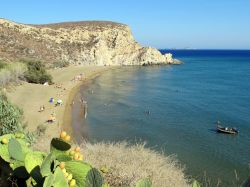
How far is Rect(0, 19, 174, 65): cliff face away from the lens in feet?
277

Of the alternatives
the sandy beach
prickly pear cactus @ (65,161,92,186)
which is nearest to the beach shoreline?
the sandy beach

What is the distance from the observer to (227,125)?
3384 centimetres

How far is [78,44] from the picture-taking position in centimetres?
10319

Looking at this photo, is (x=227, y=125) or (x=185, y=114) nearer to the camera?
(x=227, y=125)

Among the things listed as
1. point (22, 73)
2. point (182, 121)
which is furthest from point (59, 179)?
point (22, 73)

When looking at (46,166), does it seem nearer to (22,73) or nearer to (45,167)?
(45,167)

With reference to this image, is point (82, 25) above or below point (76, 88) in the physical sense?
above

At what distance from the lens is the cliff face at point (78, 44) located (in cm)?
8438

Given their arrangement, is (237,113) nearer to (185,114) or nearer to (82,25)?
(185,114)

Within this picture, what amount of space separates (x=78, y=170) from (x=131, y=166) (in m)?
6.78

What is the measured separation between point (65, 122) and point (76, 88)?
23050 mm

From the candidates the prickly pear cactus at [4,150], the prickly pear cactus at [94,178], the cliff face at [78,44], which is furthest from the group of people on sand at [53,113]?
the cliff face at [78,44]

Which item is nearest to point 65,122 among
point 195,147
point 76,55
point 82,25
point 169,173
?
point 195,147

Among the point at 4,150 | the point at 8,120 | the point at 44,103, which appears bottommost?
the point at 44,103
